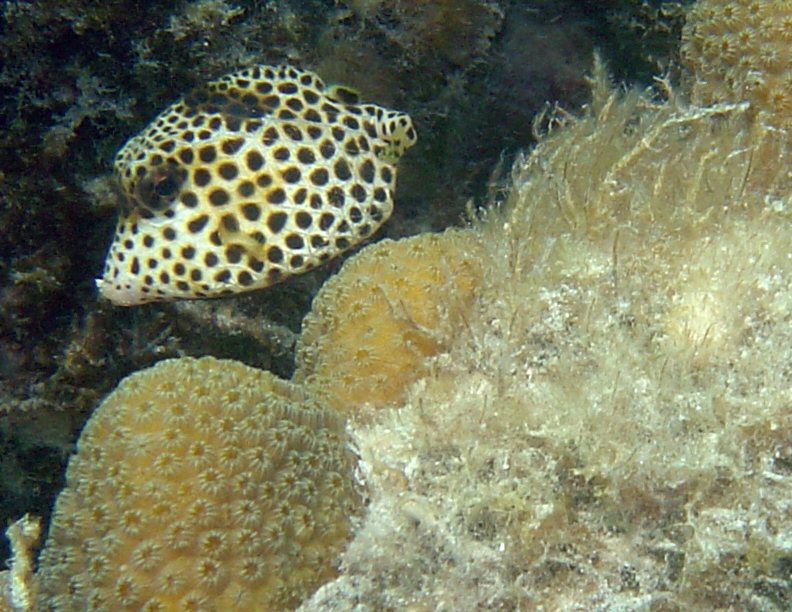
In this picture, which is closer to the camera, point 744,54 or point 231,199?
point 744,54

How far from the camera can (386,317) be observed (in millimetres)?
2887

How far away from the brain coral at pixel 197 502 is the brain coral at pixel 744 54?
2457 mm

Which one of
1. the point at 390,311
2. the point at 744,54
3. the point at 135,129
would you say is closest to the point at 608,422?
the point at 390,311

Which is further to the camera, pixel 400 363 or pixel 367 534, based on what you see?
pixel 400 363

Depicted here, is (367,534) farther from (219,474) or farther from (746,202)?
(746,202)

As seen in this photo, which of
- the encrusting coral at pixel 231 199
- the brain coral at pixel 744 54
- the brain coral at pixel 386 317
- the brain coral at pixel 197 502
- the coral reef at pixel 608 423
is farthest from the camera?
the encrusting coral at pixel 231 199

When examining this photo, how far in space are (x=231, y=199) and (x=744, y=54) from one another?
2547 mm

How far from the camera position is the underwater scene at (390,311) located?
2.14 m

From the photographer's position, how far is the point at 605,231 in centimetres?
274

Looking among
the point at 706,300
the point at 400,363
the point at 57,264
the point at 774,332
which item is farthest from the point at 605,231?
the point at 57,264

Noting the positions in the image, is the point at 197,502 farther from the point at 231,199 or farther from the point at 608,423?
the point at 231,199

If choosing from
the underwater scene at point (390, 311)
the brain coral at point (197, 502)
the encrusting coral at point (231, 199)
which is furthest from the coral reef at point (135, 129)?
the brain coral at point (197, 502)

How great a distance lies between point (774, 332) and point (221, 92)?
2.83m

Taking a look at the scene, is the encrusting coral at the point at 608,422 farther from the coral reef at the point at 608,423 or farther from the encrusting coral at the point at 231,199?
the encrusting coral at the point at 231,199
